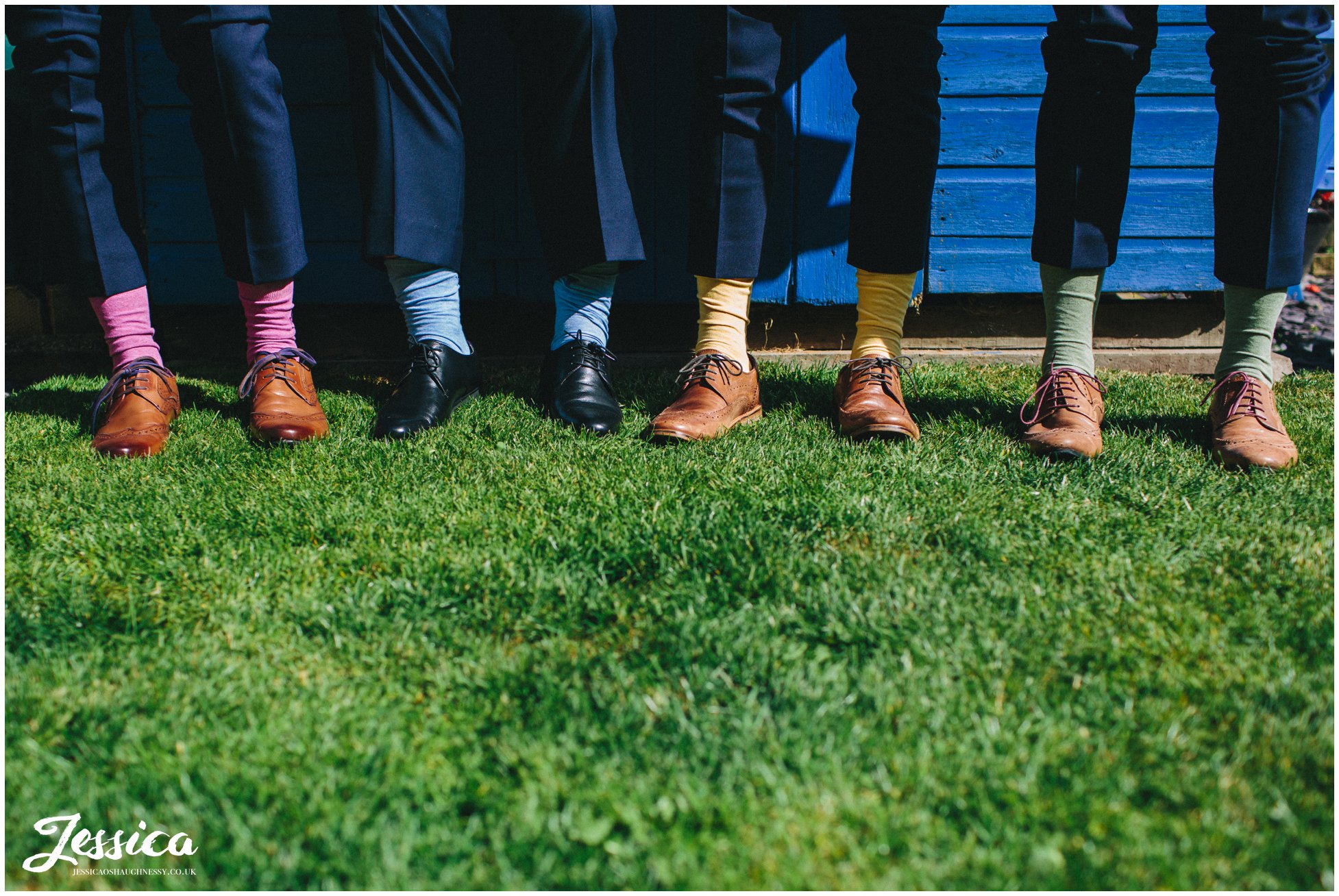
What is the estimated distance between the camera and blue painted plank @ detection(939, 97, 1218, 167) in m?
2.72

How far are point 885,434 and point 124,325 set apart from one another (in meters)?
1.92

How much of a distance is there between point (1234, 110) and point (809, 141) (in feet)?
3.95

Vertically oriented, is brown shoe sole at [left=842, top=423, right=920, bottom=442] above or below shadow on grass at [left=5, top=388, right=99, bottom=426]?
above

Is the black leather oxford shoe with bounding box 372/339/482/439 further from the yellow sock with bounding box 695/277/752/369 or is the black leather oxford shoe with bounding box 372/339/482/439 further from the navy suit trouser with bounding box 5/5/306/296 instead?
the yellow sock with bounding box 695/277/752/369

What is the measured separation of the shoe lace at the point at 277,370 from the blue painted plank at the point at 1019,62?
85.9 inches

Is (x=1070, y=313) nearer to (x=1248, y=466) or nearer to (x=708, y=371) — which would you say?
(x=1248, y=466)

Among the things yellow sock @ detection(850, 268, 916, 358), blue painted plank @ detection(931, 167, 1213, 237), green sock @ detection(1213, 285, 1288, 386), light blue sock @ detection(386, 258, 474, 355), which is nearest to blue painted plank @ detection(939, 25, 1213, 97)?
blue painted plank @ detection(931, 167, 1213, 237)

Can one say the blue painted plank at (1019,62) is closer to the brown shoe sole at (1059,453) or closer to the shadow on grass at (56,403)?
the brown shoe sole at (1059,453)

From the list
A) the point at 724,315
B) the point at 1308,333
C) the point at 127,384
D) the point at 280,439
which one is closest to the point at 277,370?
Result: the point at 280,439

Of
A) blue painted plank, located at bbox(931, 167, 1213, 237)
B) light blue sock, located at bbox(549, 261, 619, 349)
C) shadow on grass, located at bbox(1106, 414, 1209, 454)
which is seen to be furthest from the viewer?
blue painted plank, located at bbox(931, 167, 1213, 237)

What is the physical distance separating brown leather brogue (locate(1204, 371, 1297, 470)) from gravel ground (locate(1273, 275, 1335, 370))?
4.93 feet

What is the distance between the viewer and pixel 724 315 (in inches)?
81.1

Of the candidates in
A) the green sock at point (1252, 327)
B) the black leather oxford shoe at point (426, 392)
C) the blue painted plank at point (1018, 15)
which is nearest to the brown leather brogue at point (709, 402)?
the black leather oxford shoe at point (426, 392)

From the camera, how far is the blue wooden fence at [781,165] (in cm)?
266
